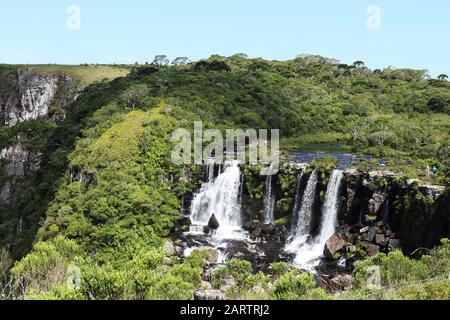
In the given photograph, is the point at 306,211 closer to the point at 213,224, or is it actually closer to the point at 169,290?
the point at 213,224

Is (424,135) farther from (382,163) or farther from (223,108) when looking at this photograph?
(223,108)

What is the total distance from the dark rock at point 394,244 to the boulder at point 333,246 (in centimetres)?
365

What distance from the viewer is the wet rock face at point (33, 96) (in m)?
126

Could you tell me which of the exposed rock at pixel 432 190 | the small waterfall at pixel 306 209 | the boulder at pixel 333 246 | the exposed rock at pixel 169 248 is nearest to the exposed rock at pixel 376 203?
the boulder at pixel 333 246

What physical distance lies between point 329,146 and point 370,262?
41427 mm

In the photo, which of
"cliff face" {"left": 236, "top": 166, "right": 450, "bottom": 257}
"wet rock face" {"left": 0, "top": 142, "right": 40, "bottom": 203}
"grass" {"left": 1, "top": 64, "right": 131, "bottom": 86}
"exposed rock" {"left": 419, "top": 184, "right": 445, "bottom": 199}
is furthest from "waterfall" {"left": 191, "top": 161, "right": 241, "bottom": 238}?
"grass" {"left": 1, "top": 64, "right": 131, "bottom": 86}

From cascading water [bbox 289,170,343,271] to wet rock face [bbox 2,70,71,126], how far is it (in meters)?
94.8

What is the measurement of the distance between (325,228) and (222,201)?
11496 millimetres

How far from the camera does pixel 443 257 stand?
28750 mm

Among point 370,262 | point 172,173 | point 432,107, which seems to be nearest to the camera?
point 370,262

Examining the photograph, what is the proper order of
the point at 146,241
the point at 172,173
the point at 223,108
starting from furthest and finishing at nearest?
the point at 223,108
the point at 172,173
the point at 146,241

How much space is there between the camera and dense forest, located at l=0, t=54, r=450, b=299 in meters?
27.7

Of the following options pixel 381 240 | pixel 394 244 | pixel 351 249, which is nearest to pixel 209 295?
pixel 351 249
